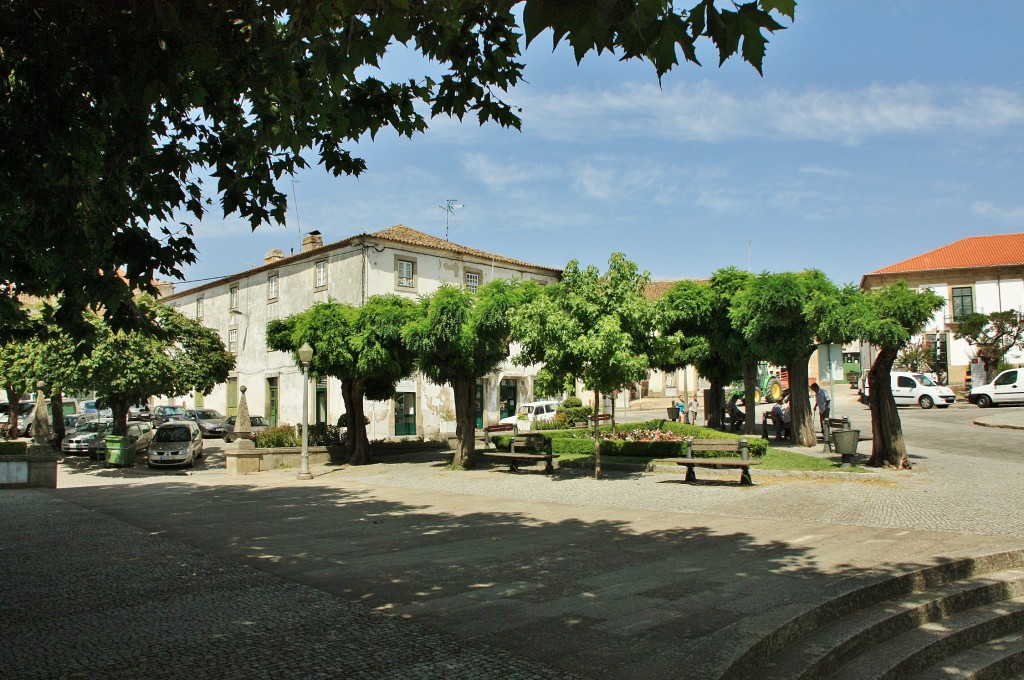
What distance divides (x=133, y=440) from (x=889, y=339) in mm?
23303

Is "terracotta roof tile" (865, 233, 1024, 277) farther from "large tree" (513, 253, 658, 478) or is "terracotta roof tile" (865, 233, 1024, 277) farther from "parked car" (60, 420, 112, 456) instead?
"parked car" (60, 420, 112, 456)

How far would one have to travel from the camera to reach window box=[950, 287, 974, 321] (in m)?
49.1

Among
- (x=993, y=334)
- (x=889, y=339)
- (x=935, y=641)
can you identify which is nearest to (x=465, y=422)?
(x=889, y=339)

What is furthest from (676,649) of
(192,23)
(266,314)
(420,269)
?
(266,314)

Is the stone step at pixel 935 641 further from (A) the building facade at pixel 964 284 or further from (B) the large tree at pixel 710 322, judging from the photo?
(A) the building facade at pixel 964 284

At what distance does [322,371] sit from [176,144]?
53.2 feet

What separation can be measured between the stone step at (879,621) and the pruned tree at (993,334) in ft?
132

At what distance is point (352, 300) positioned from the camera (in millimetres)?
33594

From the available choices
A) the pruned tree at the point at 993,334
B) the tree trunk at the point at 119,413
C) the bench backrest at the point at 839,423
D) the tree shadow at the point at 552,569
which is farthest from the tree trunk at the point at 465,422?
the pruned tree at the point at 993,334

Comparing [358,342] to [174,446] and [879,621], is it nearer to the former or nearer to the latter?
[174,446]

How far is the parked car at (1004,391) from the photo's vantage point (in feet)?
110

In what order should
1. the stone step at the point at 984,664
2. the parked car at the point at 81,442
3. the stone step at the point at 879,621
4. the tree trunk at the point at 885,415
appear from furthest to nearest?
the parked car at the point at 81,442, the tree trunk at the point at 885,415, the stone step at the point at 984,664, the stone step at the point at 879,621

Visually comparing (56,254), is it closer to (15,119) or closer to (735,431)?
(15,119)

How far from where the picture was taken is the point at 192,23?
4.82 metres
